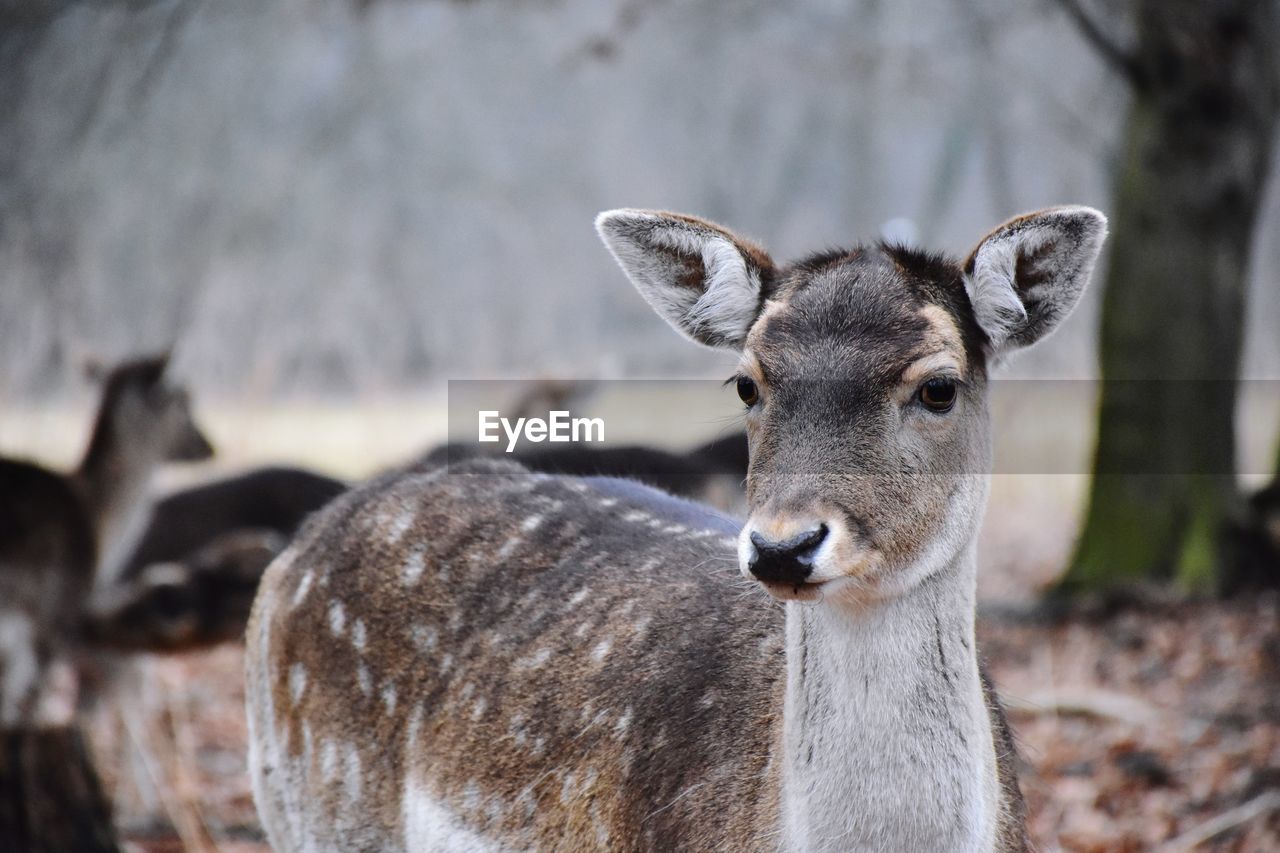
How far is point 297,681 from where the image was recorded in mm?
4598

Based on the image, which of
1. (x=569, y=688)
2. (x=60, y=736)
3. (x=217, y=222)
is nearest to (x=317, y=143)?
(x=217, y=222)

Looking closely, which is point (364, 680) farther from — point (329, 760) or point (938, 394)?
point (938, 394)

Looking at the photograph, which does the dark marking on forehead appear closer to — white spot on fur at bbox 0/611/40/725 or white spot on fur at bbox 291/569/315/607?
white spot on fur at bbox 291/569/315/607

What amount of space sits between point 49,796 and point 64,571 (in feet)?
8.86

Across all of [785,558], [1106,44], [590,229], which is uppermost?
[1106,44]

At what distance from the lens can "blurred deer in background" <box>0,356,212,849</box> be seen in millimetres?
6016

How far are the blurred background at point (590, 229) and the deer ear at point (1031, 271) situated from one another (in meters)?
0.45

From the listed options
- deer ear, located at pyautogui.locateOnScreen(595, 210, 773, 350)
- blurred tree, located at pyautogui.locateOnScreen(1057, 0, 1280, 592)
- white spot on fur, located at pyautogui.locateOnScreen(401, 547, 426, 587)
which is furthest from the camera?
blurred tree, located at pyautogui.locateOnScreen(1057, 0, 1280, 592)

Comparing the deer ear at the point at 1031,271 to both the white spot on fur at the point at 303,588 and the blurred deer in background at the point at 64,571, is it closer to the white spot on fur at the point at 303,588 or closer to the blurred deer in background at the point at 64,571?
the white spot on fur at the point at 303,588

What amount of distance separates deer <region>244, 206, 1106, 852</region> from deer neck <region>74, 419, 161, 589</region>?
480 cm

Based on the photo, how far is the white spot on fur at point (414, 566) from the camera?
439 cm

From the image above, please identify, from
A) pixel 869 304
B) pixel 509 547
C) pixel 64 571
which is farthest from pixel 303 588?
pixel 64 571

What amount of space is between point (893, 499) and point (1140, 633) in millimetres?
6428

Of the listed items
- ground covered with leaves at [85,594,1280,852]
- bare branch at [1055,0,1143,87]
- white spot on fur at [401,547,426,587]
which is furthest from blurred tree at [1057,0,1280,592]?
white spot on fur at [401,547,426,587]
